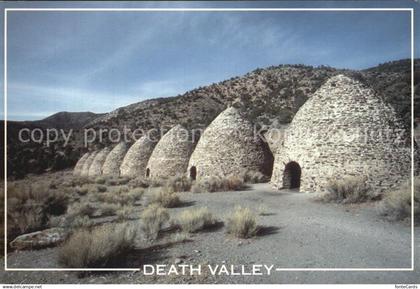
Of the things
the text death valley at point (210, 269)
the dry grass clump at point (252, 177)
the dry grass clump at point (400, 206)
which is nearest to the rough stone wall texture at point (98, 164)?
the dry grass clump at point (252, 177)

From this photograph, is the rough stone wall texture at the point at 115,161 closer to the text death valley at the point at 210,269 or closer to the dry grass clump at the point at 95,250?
the dry grass clump at the point at 95,250

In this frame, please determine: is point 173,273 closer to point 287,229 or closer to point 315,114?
point 287,229

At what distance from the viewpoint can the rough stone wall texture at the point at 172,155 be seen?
678 inches

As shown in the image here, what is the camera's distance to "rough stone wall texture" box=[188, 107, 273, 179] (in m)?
14.0

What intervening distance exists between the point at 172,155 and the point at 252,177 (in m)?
5.87

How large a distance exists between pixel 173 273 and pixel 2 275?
9.13 feet

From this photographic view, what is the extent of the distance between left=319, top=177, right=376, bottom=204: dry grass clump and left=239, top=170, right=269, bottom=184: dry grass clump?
4778mm

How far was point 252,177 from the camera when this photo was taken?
13359mm

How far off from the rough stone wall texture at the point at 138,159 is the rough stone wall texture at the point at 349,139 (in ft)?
41.5

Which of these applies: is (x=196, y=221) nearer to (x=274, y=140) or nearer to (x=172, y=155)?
(x=274, y=140)

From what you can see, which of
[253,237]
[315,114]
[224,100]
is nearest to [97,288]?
[253,237]

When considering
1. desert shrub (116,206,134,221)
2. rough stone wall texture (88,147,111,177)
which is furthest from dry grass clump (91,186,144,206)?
rough stone wall texture (88,147,111,177)

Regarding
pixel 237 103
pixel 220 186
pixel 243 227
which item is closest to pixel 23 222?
pixel 243 227

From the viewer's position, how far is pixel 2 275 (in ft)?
15.9
